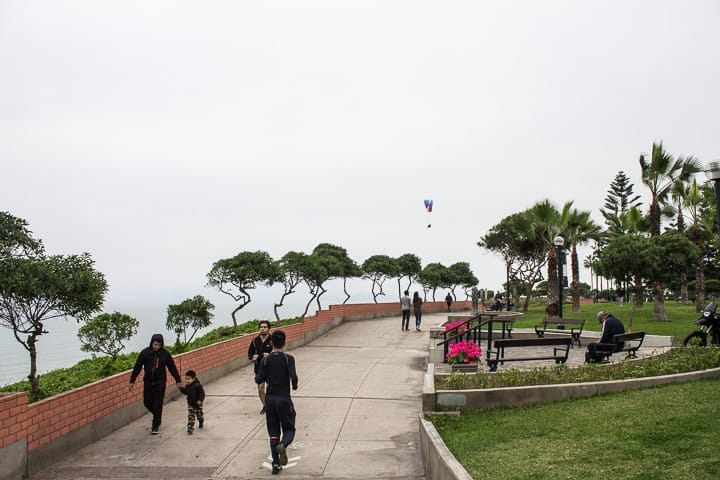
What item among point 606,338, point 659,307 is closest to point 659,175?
point 659,307

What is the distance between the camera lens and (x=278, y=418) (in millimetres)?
7293

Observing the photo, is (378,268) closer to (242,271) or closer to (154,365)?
(242,271)

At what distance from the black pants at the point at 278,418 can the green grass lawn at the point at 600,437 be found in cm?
203

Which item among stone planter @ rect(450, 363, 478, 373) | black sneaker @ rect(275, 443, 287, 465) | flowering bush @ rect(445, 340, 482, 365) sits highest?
flowering bush @ rect(445, 340, 482, 365)

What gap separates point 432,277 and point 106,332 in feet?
135

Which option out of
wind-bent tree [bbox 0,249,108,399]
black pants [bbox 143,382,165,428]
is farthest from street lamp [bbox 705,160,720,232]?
wind-bent tree [bbox 0,249,108,399]

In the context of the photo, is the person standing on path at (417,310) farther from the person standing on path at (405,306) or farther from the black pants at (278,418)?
the black pants at (278,418)

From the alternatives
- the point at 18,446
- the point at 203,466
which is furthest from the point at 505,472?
the point at 18,446

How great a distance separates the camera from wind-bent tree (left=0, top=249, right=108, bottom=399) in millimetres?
10172

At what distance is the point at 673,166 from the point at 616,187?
158 ft

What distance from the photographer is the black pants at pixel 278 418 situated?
23.8 ft

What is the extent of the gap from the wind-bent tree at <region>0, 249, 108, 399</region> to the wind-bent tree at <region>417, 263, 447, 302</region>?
47057 mm

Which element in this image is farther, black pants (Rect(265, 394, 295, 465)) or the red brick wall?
black pants (Rect(265, 394, 295, 465))

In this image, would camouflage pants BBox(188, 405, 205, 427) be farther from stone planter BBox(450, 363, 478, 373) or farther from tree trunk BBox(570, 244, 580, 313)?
tree trunk BBox(570, 244, 580, 313)
